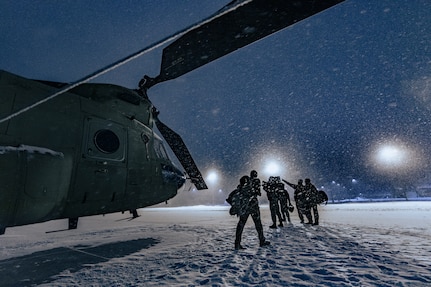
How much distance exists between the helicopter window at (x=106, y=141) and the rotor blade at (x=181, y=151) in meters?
2.23

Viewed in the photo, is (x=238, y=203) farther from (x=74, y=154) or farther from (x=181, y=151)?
(x=74, y=154)

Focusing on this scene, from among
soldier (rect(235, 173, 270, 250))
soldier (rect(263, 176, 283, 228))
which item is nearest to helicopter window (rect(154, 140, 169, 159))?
soldier (rect(235, 173, 270, 250))

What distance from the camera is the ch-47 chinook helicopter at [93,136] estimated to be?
3465 mm

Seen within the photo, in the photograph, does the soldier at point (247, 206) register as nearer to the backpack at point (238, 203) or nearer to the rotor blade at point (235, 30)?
the backpack at point (238, 203)

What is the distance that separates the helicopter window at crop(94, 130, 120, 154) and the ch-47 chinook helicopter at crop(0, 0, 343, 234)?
20 mm

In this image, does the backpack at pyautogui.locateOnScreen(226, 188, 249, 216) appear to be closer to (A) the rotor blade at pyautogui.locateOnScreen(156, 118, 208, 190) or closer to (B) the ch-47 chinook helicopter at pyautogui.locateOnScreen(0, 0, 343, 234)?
(B) the ch-47 chinook helicopter at pyautogui.locateOnScreen(0, 0, 343, 234)

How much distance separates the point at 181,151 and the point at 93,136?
3482 mm

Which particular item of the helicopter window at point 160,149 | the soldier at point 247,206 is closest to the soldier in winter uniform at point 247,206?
the soldier at point 247,206

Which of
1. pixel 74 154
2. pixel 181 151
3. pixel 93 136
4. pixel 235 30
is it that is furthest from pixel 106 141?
pixel 235 30

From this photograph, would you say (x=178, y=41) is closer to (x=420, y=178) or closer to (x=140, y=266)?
(x=140, y=266)

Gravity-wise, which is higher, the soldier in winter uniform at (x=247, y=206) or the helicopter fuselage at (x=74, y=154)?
the helicopter fuselage at (x=74, y=154)

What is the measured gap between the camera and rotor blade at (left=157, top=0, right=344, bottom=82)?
3.59 meters

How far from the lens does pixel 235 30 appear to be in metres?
4.15

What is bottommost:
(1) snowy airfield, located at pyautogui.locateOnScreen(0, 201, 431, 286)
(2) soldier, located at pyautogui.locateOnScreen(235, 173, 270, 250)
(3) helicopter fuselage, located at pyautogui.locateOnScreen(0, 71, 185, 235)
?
(1) snowy airfield, located at pyautogui.locateOnScreen(0, 201, 431, 286)
